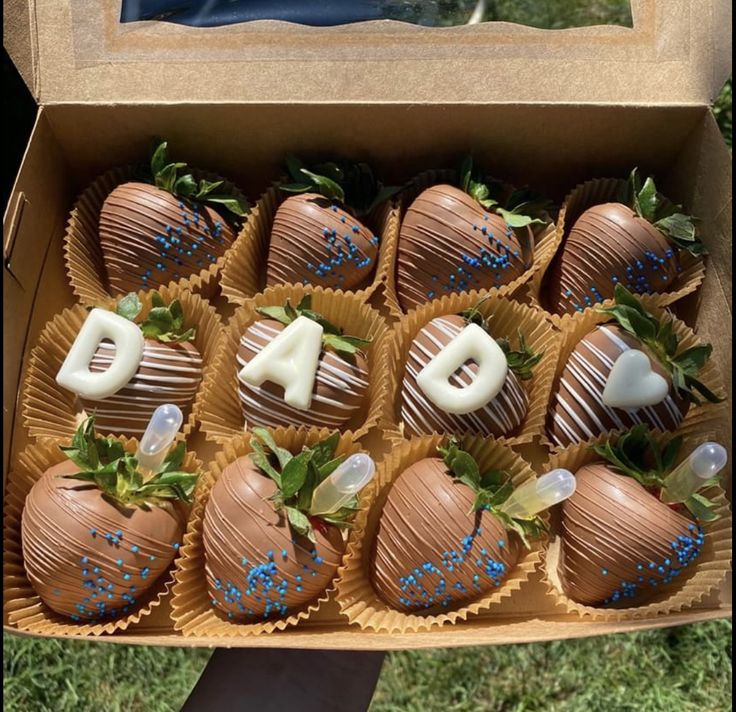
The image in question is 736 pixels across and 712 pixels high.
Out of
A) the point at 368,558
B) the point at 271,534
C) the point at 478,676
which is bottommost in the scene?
the point at 478,676

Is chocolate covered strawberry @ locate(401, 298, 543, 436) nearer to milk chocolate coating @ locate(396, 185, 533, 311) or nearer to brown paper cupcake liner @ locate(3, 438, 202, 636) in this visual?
milk chocolate coating @ locate(396, 185, 533, 311)

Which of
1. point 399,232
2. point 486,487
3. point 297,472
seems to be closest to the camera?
point 297,472

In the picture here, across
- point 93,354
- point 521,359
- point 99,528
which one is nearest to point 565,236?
point 521,359

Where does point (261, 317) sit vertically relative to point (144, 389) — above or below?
above

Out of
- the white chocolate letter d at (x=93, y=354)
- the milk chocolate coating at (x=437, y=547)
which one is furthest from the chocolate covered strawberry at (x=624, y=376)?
the white chocolate letter d at (x=93, y=354)

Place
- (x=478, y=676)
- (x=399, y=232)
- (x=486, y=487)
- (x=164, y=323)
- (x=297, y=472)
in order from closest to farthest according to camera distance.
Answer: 1. (x=297, y=472)
2. (x=486, y=487)
3. (x=164, y=323)
4. (x=399, y=232)
5. (x=478, y=676)

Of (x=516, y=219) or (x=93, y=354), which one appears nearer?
(x=93, y=354)

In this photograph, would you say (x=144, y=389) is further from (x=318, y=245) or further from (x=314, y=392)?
(x=318, y=245)

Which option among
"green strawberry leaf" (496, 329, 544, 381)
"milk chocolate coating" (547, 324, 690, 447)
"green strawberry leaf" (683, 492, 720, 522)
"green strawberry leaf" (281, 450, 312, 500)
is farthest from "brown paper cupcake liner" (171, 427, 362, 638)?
"green strawberry leaf" (683, 492, 720, 522)
